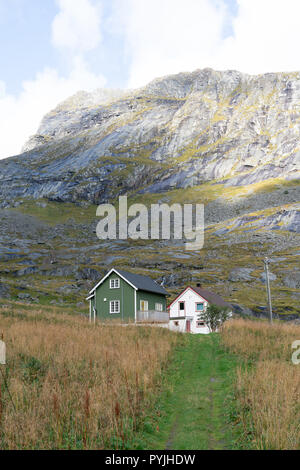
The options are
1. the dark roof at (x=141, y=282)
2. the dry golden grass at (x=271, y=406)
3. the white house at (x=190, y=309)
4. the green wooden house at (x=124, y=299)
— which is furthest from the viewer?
the white house at (x=190, y=309)

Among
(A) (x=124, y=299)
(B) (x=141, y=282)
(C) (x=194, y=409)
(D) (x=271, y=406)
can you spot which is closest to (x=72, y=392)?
(C) (x=194, y=409)

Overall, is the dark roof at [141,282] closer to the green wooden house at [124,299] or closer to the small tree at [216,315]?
the green wooden house at [124,299]

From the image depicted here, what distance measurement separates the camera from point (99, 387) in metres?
9.52

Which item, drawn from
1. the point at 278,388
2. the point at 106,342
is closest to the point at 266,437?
the point at 278,388

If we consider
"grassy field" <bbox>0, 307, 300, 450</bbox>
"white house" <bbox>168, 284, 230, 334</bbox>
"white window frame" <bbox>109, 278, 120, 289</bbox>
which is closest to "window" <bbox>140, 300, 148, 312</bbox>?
"white window frame" <bbox>109, 278, 120, 289</bbox>

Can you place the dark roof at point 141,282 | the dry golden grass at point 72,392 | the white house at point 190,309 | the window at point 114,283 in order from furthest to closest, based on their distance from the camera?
1. the white house at point 190,309
2. the window at point 114,283
3. the dark roof at point 141,282
4. the dry golden grass at point 72,392

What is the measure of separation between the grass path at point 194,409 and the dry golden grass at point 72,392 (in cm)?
54

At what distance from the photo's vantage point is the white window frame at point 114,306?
43.2 meters

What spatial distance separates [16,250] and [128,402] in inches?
4657

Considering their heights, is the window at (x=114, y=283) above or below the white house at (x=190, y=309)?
above

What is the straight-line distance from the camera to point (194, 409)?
33.6 feet

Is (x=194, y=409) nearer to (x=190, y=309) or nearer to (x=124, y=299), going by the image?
(x=124, y=299)

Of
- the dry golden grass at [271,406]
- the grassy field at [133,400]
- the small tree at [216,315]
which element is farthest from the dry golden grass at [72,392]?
the small tree at [216,315]
